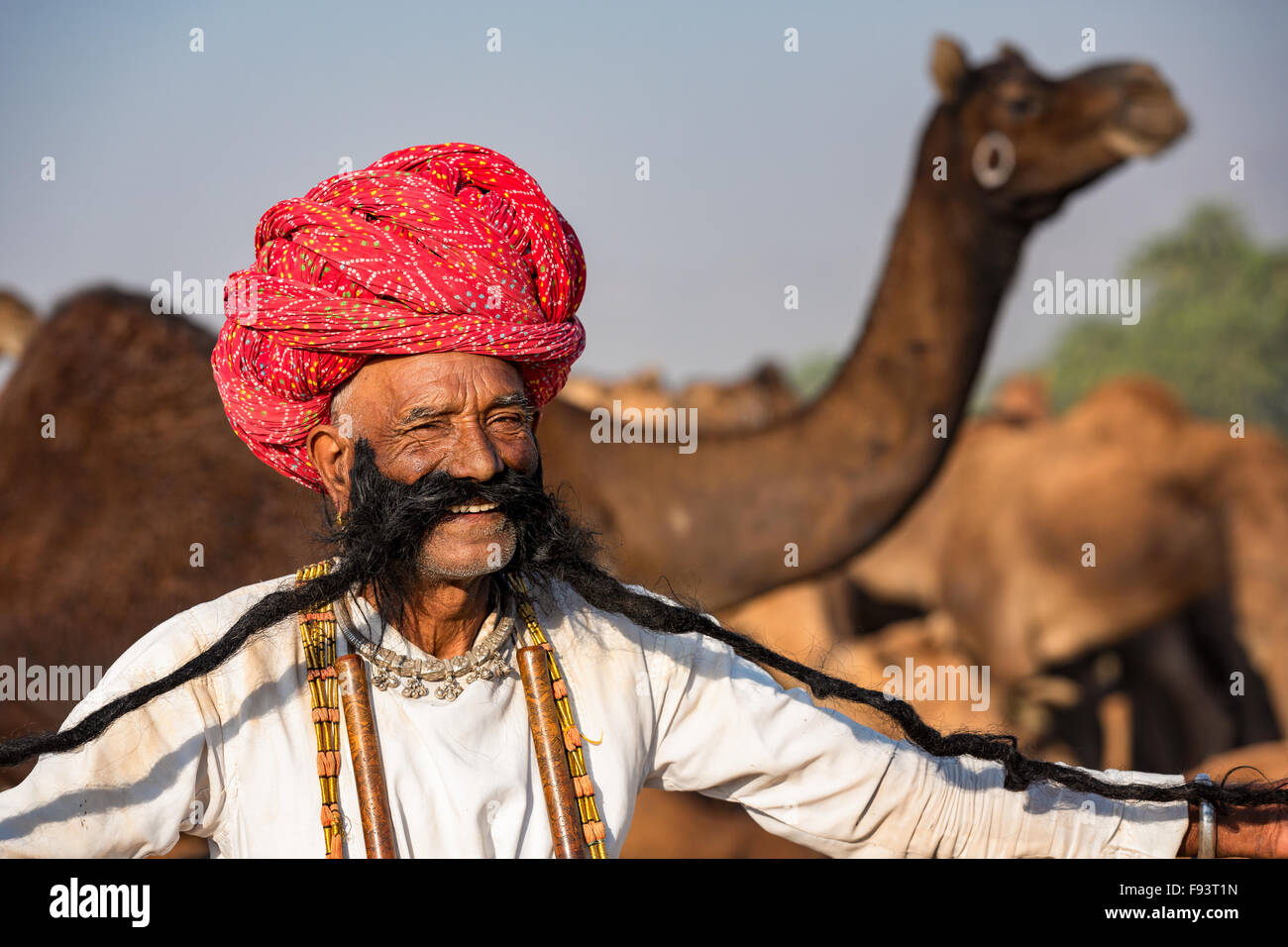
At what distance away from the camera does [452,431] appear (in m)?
1.83

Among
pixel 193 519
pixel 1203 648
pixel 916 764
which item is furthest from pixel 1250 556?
pixel 916 764

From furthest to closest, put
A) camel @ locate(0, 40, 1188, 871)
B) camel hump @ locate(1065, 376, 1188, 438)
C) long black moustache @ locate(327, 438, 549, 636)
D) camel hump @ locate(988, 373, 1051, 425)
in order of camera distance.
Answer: camel hump @ locate(988, 373, 1051, 425)
camel hump @ locate(1065, 376, 1188, 438)
camel @ locate(0, 40, 1188, 871)
long black moustache @ locate(327, 438, 549, 636)

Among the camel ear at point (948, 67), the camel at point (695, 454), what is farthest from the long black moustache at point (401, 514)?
the camel ear at point (948, 67)

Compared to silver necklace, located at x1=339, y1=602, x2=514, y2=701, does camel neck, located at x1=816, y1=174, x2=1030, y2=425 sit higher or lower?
higher

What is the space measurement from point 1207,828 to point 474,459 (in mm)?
1097

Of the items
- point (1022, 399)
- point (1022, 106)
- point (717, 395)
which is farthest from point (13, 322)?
point (1022, 399)

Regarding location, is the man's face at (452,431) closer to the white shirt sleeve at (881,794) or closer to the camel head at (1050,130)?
the white shirt sleeve at (881,794)

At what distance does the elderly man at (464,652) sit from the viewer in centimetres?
174

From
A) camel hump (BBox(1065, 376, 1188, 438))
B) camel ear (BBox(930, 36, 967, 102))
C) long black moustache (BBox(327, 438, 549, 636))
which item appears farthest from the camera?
camel hump (BBox(1065, 376, 1188, 438))

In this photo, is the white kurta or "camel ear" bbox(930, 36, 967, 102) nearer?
the white kurta

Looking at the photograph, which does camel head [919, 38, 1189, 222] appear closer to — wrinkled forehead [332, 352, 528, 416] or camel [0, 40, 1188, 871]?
camel [0, 40, 1188, 871]

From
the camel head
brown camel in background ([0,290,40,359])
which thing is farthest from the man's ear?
the camel head

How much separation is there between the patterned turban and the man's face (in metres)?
0.03

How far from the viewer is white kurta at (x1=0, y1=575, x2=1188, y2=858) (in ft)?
5.48
